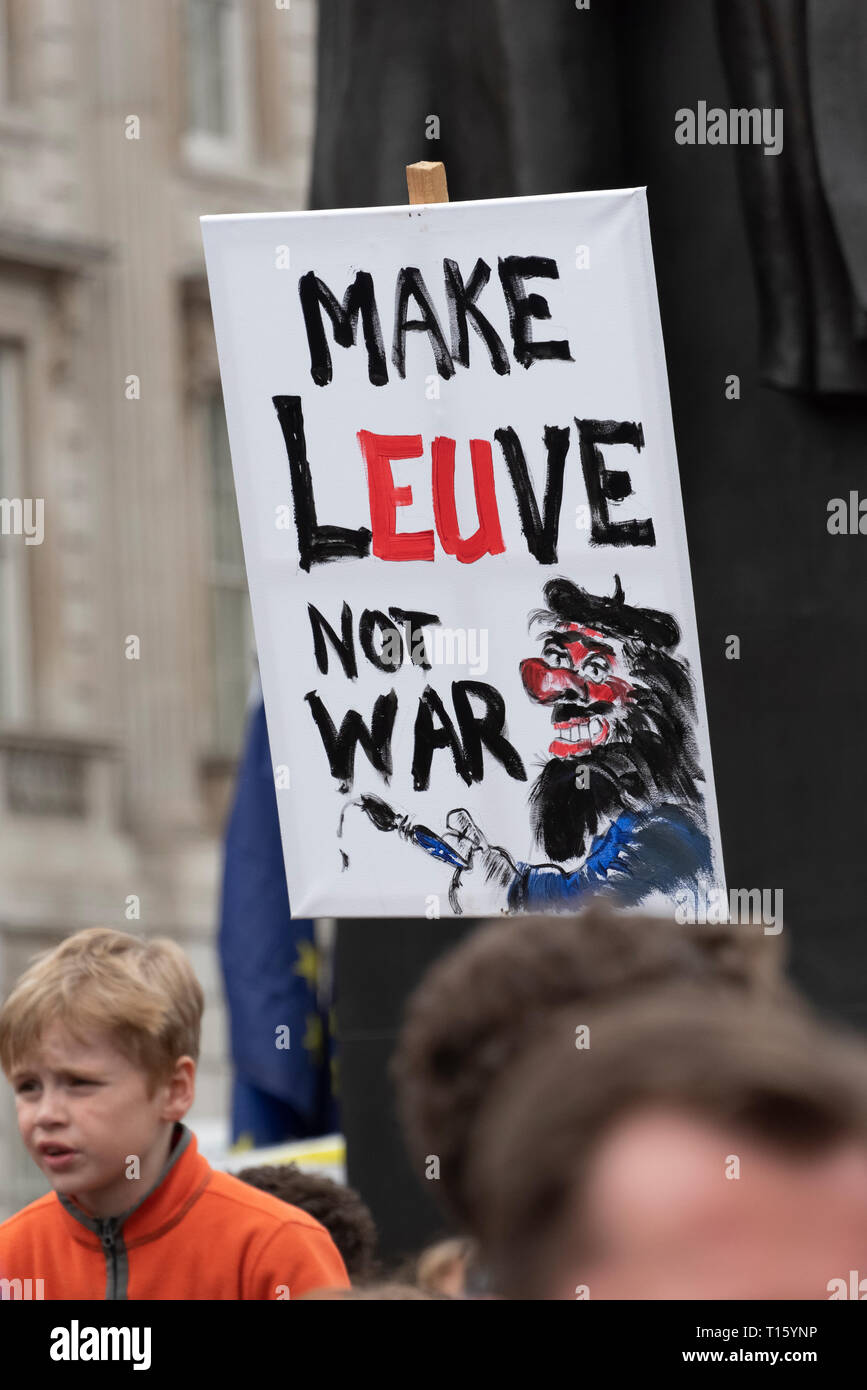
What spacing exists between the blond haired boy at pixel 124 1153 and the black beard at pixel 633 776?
3.82ft

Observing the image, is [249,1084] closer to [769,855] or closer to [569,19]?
[769,855]

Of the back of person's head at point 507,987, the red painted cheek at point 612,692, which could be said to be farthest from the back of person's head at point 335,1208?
the back of person's head at point 507,987

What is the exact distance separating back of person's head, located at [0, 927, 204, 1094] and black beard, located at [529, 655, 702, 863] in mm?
1173

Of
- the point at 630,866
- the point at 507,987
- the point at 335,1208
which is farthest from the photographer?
the point at 630,866

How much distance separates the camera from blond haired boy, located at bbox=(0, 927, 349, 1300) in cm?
307

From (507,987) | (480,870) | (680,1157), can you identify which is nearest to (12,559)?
(480,870)

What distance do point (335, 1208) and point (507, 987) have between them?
2.43 meters

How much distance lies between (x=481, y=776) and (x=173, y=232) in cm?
1534

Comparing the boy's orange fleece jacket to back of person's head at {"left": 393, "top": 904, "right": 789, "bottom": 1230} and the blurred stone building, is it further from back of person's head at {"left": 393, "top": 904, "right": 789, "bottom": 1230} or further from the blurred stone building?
the blurred stone building

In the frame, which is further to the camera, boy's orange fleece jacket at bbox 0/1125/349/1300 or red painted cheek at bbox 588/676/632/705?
red painted cheek at bbox 588/676/632/705

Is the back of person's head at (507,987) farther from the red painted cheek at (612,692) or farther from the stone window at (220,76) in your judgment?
the stone window at (220,76)

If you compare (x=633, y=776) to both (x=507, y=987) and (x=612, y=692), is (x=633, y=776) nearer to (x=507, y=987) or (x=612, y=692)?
(x=612, y=692)

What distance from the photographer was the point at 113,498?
61.0 feet

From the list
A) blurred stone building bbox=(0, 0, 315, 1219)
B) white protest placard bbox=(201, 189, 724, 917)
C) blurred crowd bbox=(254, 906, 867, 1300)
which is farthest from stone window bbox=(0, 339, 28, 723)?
blurred crowd bbox=(254, 906, 867, 1300)
